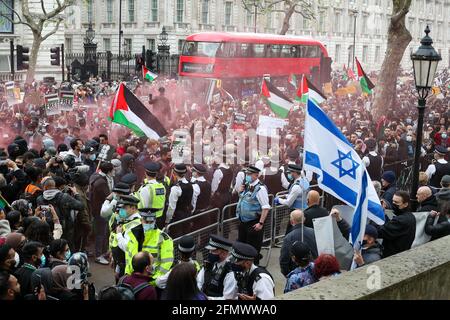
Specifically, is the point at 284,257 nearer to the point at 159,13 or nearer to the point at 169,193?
the point at 169,193

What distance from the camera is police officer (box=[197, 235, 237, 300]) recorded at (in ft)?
16.8

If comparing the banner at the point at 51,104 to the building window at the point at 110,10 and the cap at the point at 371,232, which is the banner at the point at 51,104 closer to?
the cap at the point at 371,232

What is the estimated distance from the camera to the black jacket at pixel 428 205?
7.27m

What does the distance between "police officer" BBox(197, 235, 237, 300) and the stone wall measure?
144 centimetres

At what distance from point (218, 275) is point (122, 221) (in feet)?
5.67

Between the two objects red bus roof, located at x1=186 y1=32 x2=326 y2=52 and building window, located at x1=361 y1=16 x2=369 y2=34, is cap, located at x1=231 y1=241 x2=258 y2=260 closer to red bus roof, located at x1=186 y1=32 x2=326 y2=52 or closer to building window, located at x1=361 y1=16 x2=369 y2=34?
red bus roof, located at x1=186 y1=32 x2=326 y2=52

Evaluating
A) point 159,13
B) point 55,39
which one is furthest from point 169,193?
point 159,13

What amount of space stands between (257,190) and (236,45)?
2181cm

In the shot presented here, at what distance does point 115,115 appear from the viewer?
1014 centimetres

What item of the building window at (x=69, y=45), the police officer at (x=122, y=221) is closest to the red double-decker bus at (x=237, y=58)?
the police officer at (x=122, y=221)

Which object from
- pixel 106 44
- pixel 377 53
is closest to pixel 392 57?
pixel 106 44

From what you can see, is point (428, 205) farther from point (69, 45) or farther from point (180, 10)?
point (69, 45)
